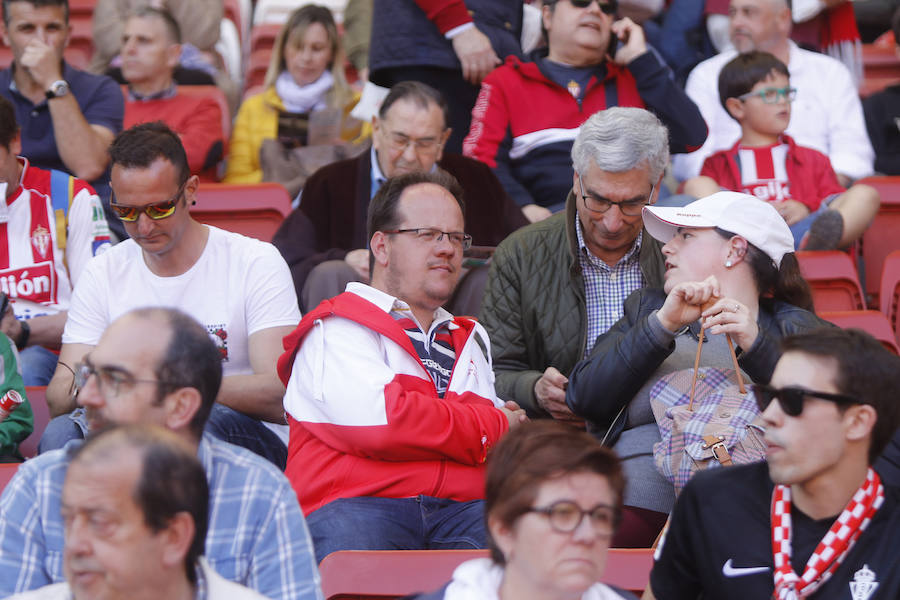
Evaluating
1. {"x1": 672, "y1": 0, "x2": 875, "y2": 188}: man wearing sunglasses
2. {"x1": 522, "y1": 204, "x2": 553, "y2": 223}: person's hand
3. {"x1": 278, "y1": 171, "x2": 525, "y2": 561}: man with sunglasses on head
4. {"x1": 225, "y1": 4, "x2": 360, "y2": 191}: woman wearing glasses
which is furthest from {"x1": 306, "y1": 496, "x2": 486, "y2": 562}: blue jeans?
{"x1": 225, "y1": 4, "x2": 360, "y2": 191}: woman wearing glasses

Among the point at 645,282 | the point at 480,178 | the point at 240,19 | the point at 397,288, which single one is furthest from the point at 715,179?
the point at 240,19

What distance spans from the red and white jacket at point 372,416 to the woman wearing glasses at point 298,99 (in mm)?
2763

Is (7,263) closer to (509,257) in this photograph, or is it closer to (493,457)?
(509,257)

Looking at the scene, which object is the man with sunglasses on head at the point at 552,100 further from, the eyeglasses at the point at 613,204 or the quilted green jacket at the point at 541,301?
the eyeglasses at the point at 613,204

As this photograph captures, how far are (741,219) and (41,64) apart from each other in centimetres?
288

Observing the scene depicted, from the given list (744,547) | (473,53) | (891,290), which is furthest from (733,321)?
(473,53)

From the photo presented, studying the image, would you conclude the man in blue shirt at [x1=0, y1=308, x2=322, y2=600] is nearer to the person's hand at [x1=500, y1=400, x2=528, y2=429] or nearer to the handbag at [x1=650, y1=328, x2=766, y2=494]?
the person's hand at [x1=500, y1=400, x2=528, y2=429]

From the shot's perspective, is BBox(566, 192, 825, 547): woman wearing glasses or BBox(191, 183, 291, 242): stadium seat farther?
BBox(191, 183, 291, 242): stadium seat

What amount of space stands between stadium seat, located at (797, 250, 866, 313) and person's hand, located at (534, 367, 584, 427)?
1.39m

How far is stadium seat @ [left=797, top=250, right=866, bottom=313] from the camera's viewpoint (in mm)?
4207

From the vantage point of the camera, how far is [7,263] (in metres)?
3.86

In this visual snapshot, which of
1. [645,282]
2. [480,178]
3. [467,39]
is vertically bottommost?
[645,282]

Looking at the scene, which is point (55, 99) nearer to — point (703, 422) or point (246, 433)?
point (246, 433)

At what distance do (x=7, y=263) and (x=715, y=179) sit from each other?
2594 mm
